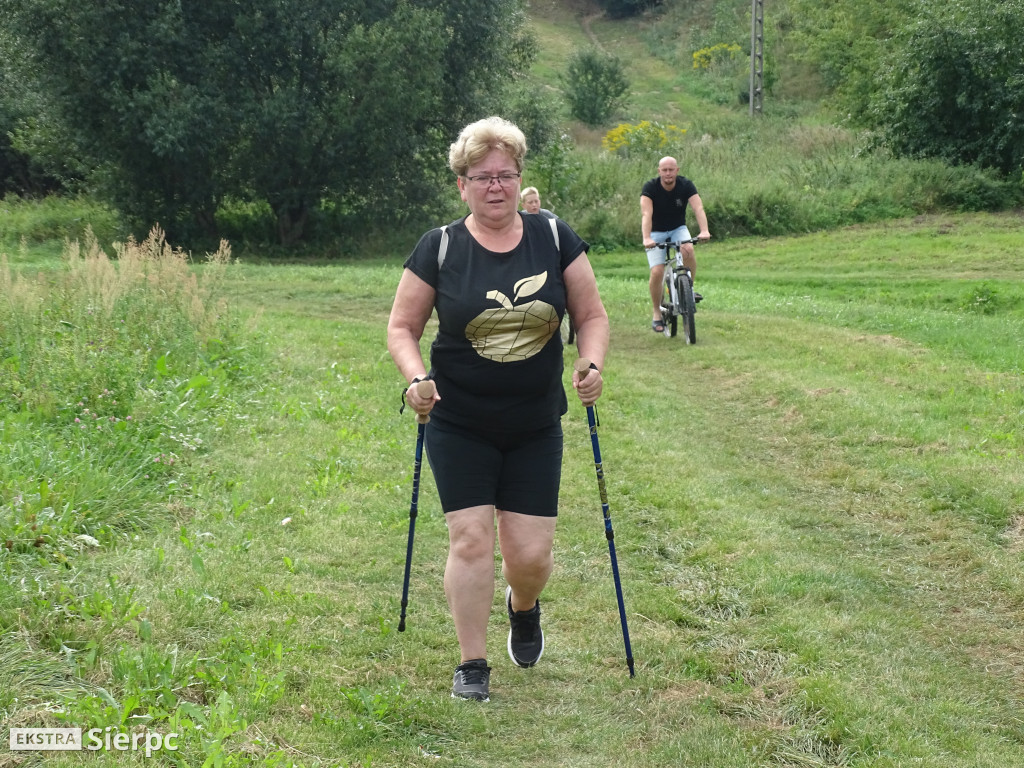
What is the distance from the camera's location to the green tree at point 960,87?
2975cm

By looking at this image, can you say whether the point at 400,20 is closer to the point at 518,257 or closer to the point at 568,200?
the point at 568,200

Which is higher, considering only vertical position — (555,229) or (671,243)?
(555,229)

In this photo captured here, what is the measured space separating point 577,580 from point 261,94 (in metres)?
24.3

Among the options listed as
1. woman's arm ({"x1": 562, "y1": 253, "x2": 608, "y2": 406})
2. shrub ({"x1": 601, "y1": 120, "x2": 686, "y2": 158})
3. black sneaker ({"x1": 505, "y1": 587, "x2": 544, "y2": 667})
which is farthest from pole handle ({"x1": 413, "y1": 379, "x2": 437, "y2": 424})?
shrub ({"x1": 601, "y1": 120, "x2": 686, "y2": 158})

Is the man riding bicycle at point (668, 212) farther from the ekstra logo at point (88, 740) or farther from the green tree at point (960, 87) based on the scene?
the green tree at point (960, 87)

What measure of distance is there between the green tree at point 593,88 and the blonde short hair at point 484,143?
161 feet

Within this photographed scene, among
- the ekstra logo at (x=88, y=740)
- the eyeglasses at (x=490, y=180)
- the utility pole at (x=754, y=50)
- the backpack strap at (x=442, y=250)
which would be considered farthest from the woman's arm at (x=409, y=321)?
the utility pole at (x=754, y=50)

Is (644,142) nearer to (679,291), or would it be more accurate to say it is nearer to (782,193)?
(782,193)

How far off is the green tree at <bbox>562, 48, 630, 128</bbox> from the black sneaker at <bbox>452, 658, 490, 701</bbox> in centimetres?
4940

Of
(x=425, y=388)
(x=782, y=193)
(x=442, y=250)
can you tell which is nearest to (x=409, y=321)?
(x=442, y=250)

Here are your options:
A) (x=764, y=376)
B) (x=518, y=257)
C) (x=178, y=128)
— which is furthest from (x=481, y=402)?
(x=178, y=128)

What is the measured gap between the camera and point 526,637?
5.03 m

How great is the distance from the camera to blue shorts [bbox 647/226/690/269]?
1366cm

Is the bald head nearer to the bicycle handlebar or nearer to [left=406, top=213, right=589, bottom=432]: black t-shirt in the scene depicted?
the bicycle handlebar
